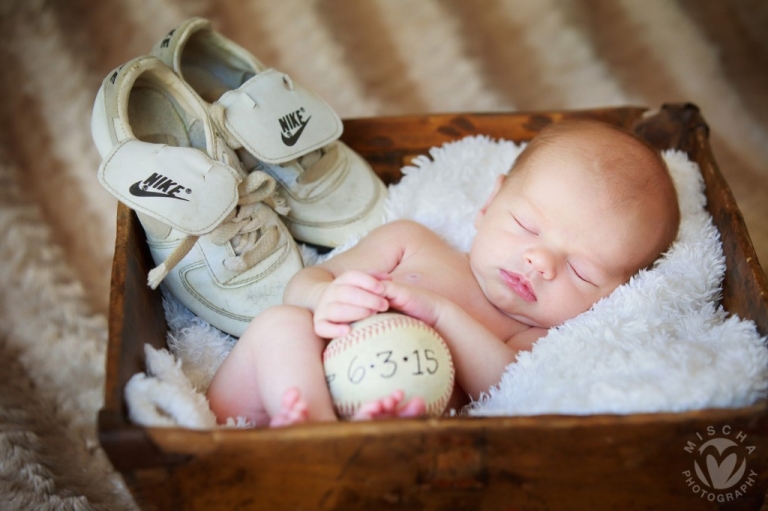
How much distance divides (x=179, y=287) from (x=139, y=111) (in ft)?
1.11

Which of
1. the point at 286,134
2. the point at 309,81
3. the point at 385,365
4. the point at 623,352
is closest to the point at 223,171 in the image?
the point at 286,134

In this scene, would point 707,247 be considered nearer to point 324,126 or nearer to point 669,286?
point 669,286

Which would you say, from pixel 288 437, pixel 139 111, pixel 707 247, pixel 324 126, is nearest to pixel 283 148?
pixel 324 126

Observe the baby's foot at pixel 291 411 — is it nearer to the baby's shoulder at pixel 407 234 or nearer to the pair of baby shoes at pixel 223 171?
the pair of baby shoes at pixel 223 171

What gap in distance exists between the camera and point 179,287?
1309mm

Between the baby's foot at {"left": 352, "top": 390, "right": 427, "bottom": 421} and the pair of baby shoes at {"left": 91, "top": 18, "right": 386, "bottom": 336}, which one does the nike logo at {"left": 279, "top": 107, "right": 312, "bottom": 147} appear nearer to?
the pair of baby shoes at {"left": 91, "top": 18, "right": 386, "bottom": 336}

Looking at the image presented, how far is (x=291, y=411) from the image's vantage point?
37.0 inches

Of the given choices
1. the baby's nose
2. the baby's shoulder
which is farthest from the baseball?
the baby's shoulder

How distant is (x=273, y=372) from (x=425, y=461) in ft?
0.84

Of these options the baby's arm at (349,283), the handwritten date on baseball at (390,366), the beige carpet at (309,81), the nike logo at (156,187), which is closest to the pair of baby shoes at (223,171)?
the nike logo at (156,187)

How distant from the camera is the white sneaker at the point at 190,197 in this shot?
1159 millimetres

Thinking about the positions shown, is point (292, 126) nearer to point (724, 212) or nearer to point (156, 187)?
point (156, 187)

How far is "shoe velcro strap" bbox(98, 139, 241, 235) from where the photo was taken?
1148 mm

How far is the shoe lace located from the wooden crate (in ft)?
0.83
